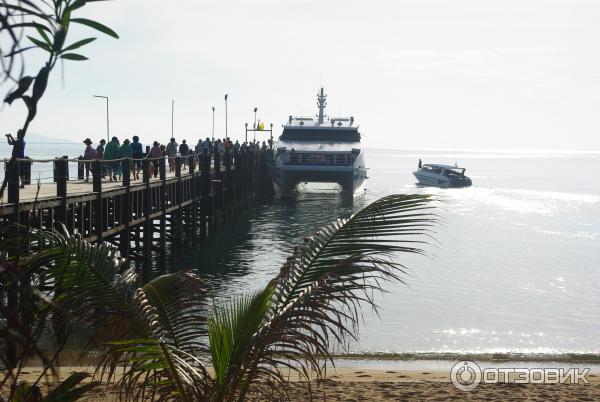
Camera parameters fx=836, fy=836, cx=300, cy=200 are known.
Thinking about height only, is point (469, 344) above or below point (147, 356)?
below

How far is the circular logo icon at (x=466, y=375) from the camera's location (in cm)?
1136

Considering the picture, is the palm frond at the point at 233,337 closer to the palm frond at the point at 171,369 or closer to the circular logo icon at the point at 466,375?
the palm frond at the point at 171,369

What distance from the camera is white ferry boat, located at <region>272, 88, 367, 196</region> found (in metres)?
50.2

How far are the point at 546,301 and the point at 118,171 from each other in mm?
13069

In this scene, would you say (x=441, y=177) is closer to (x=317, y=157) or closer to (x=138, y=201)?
(x=317, y=157)

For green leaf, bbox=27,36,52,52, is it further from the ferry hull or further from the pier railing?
the ferry hull

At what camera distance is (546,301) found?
79.0ft

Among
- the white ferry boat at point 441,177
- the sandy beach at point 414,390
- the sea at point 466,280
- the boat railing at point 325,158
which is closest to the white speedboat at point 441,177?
the white ferry boat at point 441,177

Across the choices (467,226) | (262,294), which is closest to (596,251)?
(467,226)

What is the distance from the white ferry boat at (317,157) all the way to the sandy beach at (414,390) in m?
38.1

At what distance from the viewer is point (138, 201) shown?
74.6ft

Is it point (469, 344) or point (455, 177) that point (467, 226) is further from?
point (455, 177)

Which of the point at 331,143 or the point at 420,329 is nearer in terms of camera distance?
the point at 420,329

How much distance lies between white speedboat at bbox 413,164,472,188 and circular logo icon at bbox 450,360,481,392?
74.2m
